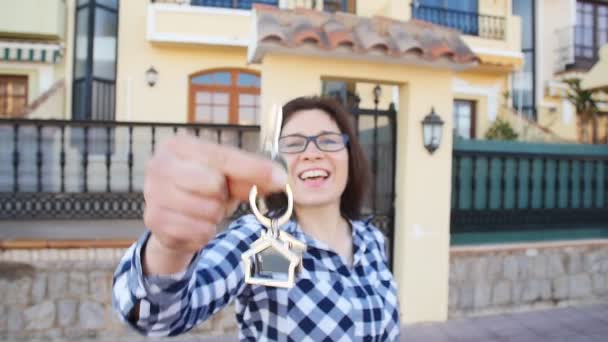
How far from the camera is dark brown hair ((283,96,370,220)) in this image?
1817 millimetres

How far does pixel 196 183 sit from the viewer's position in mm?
730

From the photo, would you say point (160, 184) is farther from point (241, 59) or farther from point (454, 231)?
point (241, 59)

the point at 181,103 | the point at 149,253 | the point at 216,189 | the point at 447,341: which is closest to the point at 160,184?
the point at 216,189

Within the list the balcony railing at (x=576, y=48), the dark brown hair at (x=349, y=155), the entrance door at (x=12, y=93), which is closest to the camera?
the dark brown hair at (x=349, y=155)

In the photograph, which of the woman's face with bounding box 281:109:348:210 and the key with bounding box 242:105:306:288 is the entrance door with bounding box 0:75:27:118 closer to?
A: the woman's face with bounding box 281:109:348:210

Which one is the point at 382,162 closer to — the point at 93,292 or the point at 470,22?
the point at 93,292

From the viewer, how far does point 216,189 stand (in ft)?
2.37

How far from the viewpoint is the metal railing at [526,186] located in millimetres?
5211

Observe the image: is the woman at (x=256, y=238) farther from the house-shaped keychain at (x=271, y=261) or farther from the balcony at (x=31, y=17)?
the balcony at (x=31, y=17)

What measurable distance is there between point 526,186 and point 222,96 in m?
7.05

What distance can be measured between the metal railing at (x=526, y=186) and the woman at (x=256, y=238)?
11.4 ft

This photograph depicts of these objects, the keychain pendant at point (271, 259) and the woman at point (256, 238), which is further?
the keychain pendant at point (271, 259)

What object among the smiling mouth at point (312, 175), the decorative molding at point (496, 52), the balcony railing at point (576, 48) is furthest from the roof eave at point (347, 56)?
the balcony railing at point (576, 48)

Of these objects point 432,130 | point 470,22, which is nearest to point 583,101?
point 470,22
